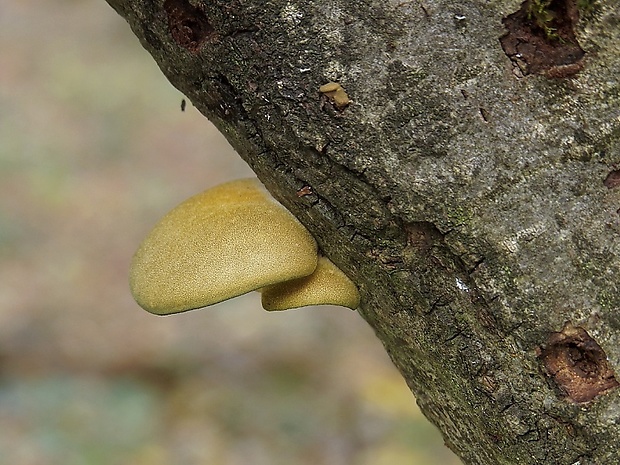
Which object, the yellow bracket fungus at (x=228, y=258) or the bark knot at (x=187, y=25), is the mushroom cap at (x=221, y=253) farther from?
the bark knot at (x=187, y=25)

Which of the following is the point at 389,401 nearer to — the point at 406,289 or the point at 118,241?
the point at 118,241

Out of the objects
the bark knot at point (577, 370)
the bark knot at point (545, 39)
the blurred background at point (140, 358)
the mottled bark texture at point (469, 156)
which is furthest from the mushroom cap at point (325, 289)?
the blurred background at point (140, 358)

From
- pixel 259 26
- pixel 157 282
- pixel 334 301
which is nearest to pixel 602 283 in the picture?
pixel 334 301

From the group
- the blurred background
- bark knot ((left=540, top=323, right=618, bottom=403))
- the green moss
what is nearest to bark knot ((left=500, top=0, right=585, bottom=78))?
the green moss

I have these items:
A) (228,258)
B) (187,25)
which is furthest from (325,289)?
(187,25)

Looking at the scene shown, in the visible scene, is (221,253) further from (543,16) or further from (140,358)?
(140,358)

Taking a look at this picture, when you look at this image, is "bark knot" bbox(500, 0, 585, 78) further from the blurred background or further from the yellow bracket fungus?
the blurred background
